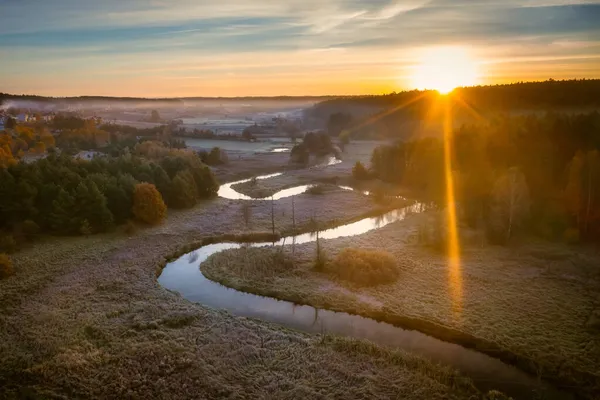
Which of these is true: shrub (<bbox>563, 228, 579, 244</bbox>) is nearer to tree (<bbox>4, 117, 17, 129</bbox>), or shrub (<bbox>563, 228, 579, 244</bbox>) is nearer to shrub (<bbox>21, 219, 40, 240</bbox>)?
shrub (<bbox>21, 219, 40, 240</bbox>)

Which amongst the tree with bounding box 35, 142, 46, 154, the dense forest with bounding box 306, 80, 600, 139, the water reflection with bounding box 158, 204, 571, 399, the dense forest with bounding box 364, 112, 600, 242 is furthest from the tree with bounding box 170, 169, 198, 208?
the dense forest with bounding box 306, 80, 600, 139

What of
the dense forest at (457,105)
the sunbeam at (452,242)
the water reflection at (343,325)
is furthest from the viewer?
the dense forest at (457,105)

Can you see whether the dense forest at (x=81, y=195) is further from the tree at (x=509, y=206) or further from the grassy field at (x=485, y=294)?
the tree at (x=509, y=206)

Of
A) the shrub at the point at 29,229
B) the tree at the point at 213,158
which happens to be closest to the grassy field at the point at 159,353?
the shrub at the point at 29,229

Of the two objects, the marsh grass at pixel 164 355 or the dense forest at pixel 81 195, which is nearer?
the marsh grass at pixel 164 355

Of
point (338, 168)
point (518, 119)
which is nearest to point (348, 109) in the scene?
point (338, 168)

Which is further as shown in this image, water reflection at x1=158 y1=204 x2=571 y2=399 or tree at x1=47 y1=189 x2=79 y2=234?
tree at x1=47 y1=189 x2=79 y2=234
